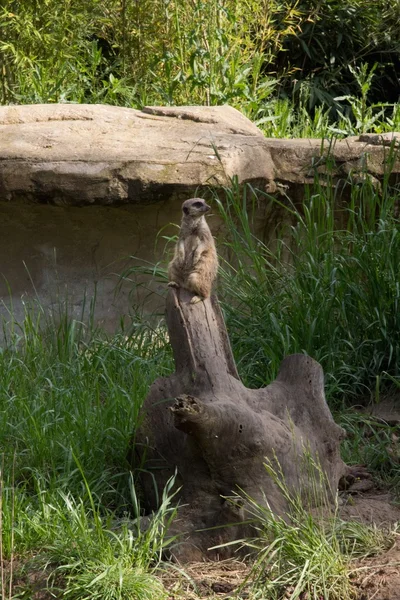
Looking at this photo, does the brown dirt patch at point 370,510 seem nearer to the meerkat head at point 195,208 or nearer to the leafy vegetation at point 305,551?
the leafy vegetation at point 305,551

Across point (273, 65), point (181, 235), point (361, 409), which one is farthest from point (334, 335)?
point (273, 65)

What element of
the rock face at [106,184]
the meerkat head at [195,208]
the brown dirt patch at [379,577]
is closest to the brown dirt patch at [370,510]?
the brown dirt patch at [379,577]

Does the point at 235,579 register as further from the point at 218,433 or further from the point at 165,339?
the point at 165,339

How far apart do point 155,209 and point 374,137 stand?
4.95 feet

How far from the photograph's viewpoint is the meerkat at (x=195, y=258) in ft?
12.3

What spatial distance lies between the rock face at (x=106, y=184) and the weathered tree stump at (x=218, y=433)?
1.95 meters

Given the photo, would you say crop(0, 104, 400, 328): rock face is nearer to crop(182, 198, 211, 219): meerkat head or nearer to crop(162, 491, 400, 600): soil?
crop(182, 198, 211, 219): meerkat head

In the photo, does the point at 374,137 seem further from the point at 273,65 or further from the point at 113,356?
the point at 273,65

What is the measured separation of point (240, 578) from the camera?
3.27 meters

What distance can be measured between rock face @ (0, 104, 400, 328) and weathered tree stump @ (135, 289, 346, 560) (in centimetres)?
195

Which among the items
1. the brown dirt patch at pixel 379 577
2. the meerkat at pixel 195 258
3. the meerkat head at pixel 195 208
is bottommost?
the brown dirt patch at pixel 379 577

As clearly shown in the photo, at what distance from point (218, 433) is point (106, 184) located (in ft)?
8.33

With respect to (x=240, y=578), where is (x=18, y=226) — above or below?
above

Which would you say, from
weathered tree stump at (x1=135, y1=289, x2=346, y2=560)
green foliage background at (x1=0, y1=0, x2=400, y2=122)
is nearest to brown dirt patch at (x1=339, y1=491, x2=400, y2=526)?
weathered tree stump at (x1=135, y1=289, x2=346, y2=560)
